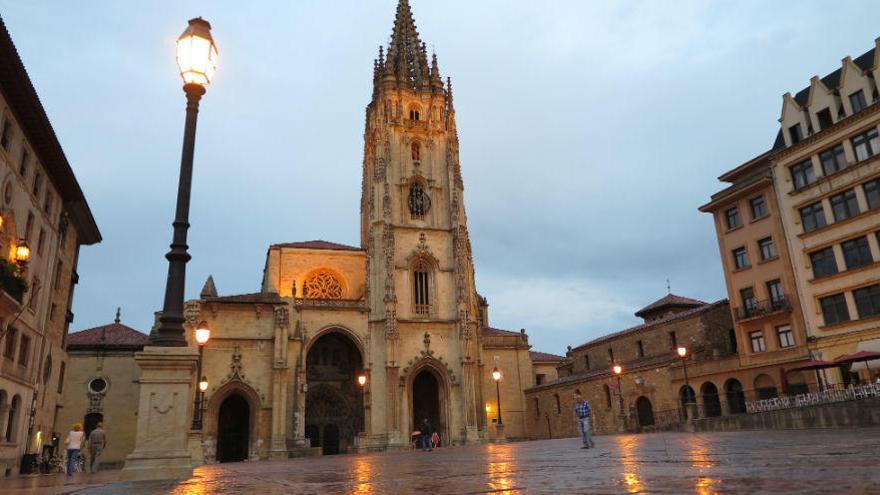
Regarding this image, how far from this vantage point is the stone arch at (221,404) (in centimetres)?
3647

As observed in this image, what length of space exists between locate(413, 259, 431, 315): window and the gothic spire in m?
16.6

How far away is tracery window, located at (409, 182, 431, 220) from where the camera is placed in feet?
156

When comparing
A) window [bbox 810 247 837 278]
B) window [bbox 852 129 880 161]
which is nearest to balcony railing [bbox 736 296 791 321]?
window [bbox 810 247 837 278]

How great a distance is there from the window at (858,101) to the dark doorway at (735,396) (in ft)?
49.0

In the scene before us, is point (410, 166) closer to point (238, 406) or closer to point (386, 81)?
point (386, 81)

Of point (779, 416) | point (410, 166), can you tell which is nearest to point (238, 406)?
point (410, 166)

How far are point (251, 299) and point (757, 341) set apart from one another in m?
30.7

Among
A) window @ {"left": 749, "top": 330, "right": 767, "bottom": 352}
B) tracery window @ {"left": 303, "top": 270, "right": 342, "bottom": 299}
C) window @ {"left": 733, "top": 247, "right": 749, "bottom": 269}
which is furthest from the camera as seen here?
tracery window @ {"left": 303, "top": 270, "right": 342, "bottom": 299}

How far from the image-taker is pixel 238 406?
41.0 meters

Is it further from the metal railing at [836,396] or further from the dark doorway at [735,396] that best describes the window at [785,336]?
the metal railing at [836,396]

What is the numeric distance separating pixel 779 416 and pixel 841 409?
8.46ft

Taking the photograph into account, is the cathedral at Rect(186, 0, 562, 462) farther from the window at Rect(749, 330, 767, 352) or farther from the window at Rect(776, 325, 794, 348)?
the window at Rect(776, 325, 794, 348)

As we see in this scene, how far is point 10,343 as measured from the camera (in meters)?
23.1

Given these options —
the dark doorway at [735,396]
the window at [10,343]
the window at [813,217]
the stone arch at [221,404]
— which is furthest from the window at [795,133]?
the window at [10,343]
